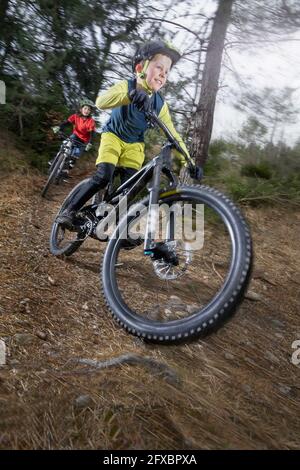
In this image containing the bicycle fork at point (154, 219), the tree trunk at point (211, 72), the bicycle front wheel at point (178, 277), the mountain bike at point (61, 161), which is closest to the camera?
the bicycle front wheel at point (178, 277)

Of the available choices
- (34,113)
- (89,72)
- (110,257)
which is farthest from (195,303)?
(89,72)

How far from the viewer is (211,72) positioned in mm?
7371

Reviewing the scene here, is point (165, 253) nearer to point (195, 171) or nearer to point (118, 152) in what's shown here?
point (195, 171)

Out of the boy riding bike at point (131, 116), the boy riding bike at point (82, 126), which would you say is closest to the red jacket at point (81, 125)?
the boy riding bike at point (82, 126)

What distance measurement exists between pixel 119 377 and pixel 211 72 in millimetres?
6741

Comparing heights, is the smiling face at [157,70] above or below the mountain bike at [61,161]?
above

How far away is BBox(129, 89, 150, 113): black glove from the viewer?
109 inches

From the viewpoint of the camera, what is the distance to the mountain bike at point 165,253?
2.26m

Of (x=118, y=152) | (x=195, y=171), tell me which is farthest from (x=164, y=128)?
(x=118, y=152)

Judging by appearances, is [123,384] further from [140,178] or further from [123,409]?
[140,178]

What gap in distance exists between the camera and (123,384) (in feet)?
6.61

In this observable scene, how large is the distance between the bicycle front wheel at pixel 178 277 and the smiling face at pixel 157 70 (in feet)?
3.42

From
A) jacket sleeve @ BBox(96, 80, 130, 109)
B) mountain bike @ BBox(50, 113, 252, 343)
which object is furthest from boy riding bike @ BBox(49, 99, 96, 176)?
jacket sleeve @ BBox(96, 80, 130, 109)

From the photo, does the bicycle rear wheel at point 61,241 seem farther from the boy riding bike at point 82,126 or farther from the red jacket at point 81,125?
the red jacket at point 81,125
